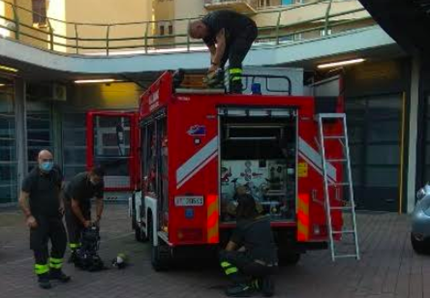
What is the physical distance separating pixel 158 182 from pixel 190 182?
1.09 m

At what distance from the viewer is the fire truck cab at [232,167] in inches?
294

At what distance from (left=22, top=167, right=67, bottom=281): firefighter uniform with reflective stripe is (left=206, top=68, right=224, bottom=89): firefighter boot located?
228 cm

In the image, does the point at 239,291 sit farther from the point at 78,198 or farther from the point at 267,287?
the point at 78,198

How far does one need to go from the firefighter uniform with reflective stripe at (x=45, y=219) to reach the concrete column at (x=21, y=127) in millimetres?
12169

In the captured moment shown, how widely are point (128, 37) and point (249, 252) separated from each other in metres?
14.6

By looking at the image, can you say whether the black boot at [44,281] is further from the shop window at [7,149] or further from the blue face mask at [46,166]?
the shop window at [7,149]

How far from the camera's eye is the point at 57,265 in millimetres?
7996

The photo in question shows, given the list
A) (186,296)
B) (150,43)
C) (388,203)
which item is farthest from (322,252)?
(150,43)

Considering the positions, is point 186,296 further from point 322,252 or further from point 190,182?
point 322,252

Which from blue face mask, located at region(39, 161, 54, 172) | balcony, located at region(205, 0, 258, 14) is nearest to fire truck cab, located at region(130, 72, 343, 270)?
blue face mask, located at region(39, 161, 54, 172)

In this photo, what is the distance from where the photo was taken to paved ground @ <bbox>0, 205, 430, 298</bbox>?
7352mm

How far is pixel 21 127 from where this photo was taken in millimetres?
19641

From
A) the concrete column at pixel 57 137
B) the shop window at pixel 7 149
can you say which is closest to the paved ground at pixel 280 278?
the shop window at pixel 7 149

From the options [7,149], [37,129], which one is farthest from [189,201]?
[37,129]
